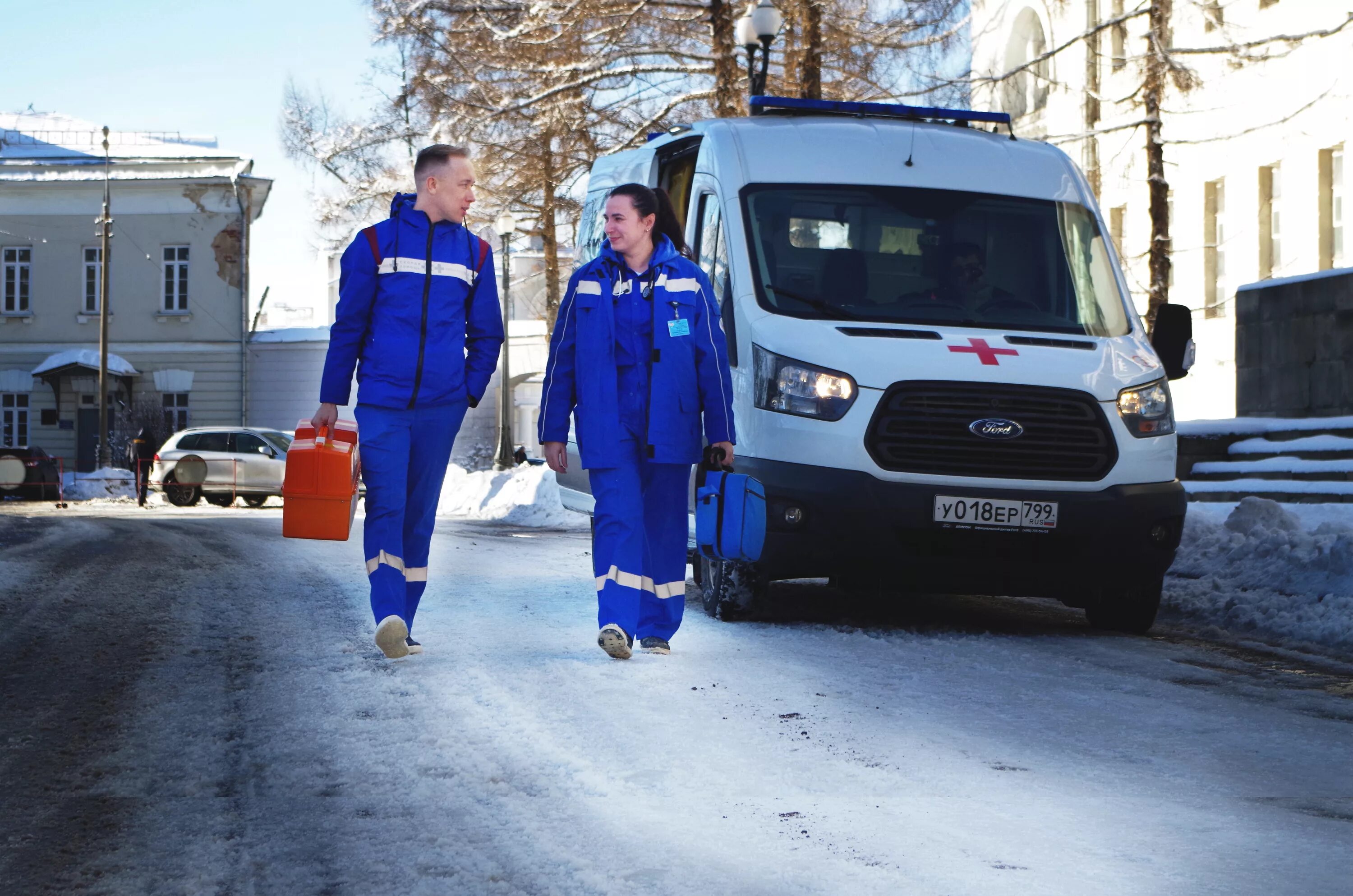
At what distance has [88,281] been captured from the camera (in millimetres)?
50000

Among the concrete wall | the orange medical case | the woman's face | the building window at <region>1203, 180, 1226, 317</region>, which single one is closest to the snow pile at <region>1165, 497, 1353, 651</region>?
the woman's face

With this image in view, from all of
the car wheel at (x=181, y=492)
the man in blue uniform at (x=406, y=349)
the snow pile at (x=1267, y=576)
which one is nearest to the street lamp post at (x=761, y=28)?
the snow pile at (x=1267, y=576)

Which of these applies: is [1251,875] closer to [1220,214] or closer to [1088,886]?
[1088,886]

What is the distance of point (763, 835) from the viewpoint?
379 cm

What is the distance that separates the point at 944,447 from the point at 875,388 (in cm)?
41

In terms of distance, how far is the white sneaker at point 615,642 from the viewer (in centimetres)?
620

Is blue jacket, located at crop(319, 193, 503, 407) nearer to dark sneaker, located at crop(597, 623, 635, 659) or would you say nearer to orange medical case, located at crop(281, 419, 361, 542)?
orange medical case, located at crop(281, 419, 361, 542)

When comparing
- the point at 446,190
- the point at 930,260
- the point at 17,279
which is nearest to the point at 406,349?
the point at 446,190

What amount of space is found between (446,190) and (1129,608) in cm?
406

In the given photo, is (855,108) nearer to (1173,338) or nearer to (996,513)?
(1173,338)

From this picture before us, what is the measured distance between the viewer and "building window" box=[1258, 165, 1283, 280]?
26.0 m

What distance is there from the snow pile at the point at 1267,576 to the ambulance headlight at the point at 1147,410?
4.34ft

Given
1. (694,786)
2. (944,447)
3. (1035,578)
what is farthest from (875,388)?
(694,786)

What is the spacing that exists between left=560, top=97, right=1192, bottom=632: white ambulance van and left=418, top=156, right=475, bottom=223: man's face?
6.02ft
